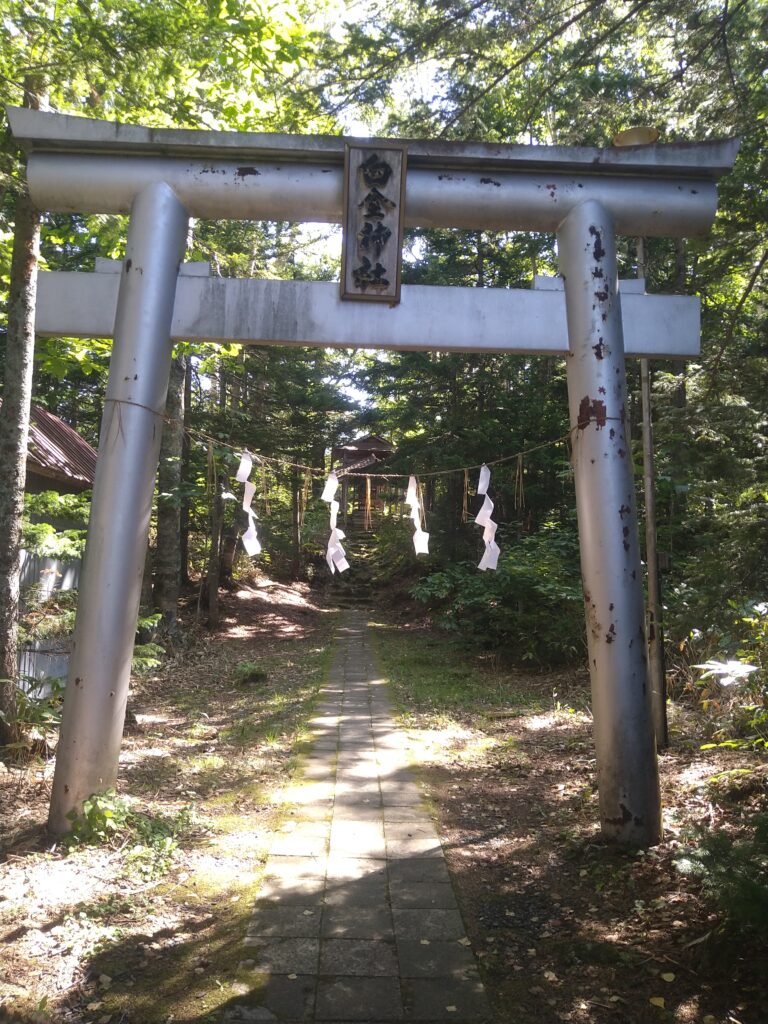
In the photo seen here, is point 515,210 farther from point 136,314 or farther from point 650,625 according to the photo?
point 650,625

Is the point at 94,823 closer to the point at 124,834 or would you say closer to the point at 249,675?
the point at 124,834

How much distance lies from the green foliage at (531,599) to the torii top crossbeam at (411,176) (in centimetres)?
603

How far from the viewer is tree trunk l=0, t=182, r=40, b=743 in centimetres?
590

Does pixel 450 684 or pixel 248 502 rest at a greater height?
pixel 248 502

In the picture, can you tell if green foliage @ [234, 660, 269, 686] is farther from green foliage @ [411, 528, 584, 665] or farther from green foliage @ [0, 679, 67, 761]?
green foliage @ [0, 679, 67, 761]

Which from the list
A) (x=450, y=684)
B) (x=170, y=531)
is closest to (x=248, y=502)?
(x=450, y=684)

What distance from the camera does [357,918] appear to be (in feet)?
12.1

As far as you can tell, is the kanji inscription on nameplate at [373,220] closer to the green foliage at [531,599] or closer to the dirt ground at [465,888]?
the dirt ground at [465,888]

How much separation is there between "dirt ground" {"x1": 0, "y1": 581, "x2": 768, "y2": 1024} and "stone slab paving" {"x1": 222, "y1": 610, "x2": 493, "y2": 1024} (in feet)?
0.38

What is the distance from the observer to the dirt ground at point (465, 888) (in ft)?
9.80

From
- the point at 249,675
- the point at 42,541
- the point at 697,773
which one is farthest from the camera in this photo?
the point at 249,675

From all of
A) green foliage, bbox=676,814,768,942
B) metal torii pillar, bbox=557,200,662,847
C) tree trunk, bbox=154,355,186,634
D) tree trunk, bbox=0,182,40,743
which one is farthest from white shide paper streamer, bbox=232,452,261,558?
tree trunk, bbox=154,355,186,634

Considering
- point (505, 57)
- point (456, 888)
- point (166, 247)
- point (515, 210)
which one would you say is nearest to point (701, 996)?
point (456, 888)

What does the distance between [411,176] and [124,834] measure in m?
4.67
